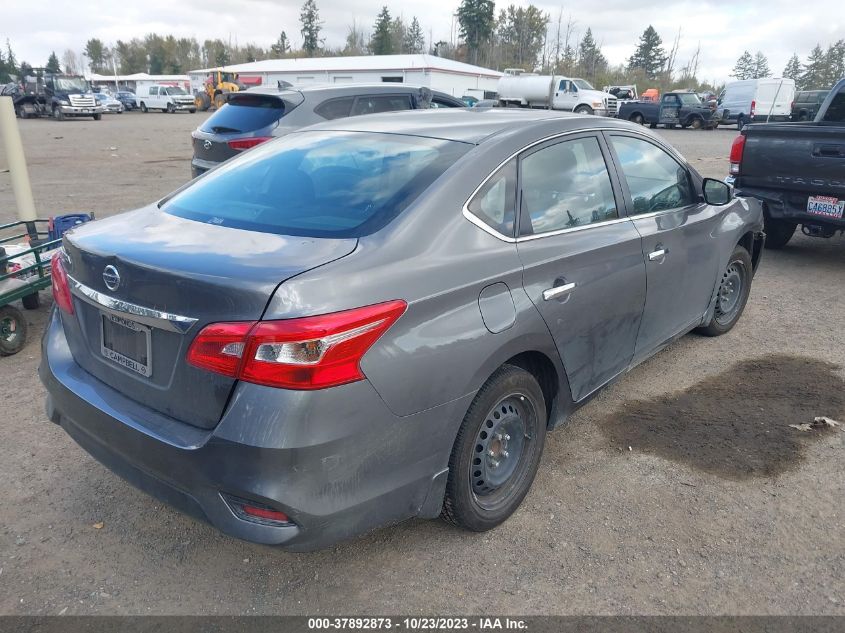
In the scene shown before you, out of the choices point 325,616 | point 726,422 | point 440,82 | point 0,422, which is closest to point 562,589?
point 325,616

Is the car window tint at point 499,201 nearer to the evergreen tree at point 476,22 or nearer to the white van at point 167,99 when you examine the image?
the white van at point 167,99

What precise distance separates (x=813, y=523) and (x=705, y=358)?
1.97 m

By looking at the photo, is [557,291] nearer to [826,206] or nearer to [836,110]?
[826,206]

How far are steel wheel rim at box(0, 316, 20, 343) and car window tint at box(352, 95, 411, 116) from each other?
16.8 feet

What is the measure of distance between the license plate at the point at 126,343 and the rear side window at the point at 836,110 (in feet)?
27.3

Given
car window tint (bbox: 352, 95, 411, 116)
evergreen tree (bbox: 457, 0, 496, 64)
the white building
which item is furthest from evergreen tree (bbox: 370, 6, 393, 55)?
car window tint (bbox: 352, 95, 411, 116)

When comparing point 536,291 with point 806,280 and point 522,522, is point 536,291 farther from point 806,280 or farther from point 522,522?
point 806,280

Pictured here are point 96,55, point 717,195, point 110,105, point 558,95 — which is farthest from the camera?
point 96,55

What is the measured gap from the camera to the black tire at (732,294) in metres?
5.06

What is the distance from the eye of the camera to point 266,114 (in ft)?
26.8

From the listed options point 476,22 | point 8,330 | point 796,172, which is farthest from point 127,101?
point 796,172

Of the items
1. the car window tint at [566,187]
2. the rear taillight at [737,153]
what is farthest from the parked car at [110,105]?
the car window tint at [566,187]

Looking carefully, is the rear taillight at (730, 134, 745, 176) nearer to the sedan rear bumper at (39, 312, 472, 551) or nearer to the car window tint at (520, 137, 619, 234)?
the car window tint at (520, 137, 619, 234)

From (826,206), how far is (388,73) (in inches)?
1975
